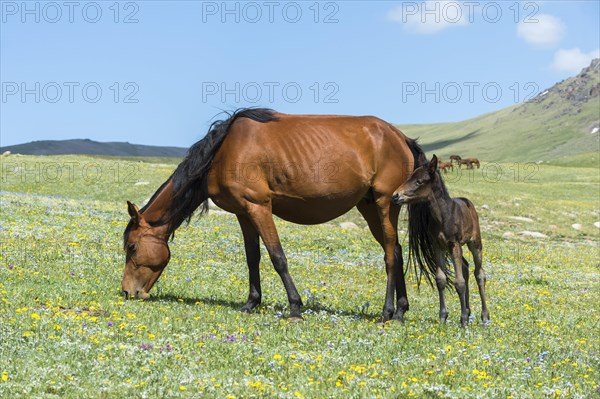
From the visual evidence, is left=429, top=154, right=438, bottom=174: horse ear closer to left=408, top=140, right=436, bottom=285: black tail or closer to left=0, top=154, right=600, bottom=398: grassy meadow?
left=408, top=140, right=436, bottom=285: black tail

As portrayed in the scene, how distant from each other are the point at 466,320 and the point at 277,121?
5.55 meters

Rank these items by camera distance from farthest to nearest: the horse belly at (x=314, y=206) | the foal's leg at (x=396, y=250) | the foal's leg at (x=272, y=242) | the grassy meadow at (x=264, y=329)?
the foal's leg at (x=396, y=250) < the horse belly at (x=314, y=206) < the foal's leg at (x=272, y=242) < the grassy meadow at (x=264, y=329)

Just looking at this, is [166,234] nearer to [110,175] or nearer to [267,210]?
[267,210]

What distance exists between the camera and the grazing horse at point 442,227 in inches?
522

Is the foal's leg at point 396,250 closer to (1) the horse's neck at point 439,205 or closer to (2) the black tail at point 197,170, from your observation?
(1) the horse's neck at point 439,205

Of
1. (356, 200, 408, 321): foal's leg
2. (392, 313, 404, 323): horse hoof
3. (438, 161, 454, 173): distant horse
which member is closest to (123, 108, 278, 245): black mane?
(356, 200, 408, 321): foal's leg

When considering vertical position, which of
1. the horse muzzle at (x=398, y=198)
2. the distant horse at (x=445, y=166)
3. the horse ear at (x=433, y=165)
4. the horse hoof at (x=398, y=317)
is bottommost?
the horse hoof at (x=398, y=317)

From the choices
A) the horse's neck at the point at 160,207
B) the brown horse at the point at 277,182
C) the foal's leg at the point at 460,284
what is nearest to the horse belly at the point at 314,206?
the brown horse at the point at 277,182

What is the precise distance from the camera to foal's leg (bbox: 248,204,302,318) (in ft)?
41.8

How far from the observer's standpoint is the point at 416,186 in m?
13.2

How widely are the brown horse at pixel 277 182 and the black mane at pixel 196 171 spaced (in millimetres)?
20

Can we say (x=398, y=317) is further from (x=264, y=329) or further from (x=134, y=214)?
(x=134, y=214)

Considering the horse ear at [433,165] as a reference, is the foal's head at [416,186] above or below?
below

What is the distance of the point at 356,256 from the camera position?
24719 mm
